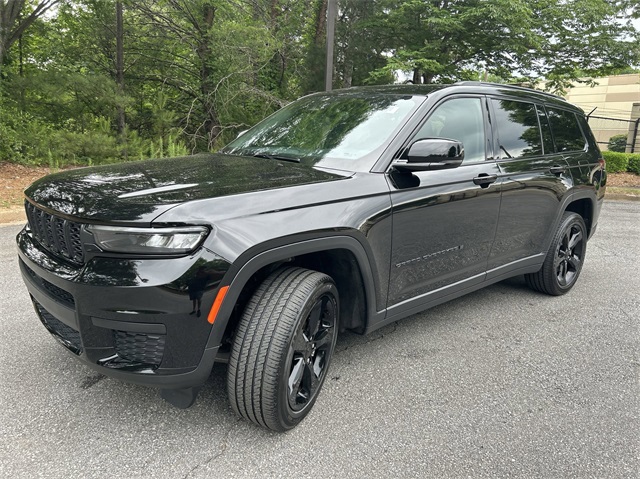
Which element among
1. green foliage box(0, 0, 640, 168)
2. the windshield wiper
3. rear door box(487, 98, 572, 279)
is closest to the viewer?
the windshield wiper

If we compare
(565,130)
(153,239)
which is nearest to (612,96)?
(565,130)

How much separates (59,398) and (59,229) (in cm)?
98

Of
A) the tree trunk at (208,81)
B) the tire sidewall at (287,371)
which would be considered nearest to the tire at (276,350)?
the tire sidewall at (287,371)

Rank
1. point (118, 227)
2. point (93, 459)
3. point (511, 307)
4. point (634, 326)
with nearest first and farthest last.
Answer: point (118, 227) < point (93, 459) < point (634, 326) < point (511, 307)

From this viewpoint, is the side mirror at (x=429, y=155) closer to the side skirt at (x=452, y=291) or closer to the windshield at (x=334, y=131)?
the windshield at (x=334, y=131)

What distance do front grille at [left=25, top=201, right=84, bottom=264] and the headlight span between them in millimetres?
192

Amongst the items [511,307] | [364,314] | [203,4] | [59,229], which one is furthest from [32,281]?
[203,4]

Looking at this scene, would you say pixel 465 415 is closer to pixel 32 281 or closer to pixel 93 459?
pixel 93 459

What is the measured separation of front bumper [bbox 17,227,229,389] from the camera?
1.88 meters

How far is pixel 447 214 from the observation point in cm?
300

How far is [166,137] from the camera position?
12281mm

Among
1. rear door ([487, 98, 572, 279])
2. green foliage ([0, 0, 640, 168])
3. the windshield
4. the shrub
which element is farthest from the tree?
the shrub

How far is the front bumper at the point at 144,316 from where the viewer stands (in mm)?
1882

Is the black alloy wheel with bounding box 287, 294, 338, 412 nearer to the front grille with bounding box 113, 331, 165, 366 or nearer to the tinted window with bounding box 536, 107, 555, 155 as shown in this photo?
the front grille with bounding box 113, 331, 165, 366
